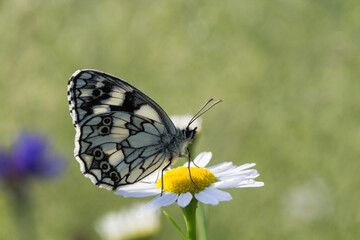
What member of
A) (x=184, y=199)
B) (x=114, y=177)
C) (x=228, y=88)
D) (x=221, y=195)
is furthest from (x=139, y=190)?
(x=228, y=88)

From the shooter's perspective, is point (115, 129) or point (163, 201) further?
point (115, 129)

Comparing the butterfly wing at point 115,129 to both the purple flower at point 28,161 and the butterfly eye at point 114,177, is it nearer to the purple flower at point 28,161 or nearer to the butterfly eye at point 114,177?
the butterfly eye at point 114,177

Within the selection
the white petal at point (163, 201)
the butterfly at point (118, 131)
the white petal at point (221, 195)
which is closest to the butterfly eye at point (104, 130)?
the butterfly at point (118, 131)

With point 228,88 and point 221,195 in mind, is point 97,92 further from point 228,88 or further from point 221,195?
point 228,88

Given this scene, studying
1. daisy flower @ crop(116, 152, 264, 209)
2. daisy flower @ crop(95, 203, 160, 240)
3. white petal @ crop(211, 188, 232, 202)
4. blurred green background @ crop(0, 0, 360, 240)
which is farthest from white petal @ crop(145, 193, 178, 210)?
blurred green background @ crop(0, 0, 360, 240)

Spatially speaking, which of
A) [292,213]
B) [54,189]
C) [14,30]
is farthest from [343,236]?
[14,30]

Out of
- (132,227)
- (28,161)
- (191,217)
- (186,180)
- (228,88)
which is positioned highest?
(228,88)

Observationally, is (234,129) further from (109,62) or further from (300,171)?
(109,62)

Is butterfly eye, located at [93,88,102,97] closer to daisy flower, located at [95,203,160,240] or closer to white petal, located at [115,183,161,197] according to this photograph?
white petal, located at [115,183,161,197]
